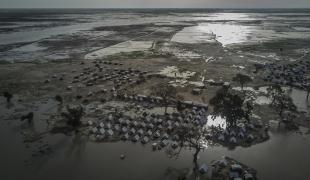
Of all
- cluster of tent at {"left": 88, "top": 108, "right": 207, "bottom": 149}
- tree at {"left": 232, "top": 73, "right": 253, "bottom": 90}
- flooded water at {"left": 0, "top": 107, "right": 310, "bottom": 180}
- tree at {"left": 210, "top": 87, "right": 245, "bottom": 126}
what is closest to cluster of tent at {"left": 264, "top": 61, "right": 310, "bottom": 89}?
tree at {"left": 232, "top": 73, "right": 253, "bottom": 90}

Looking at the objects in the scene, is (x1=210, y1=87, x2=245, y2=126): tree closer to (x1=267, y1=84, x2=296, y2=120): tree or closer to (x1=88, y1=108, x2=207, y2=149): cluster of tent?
(x1=88, y1=108, x2=207, y2=149): cluster of tent

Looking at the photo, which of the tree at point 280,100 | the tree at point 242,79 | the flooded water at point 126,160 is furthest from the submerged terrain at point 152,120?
the tree at point 242,79

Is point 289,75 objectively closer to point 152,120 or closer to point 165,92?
point 165,92

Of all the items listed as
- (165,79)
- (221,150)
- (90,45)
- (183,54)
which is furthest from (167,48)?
(221,150)

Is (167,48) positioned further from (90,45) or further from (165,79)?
(165,79)

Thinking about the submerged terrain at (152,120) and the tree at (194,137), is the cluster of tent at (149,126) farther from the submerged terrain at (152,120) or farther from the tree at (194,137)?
the tree at (194,137)
